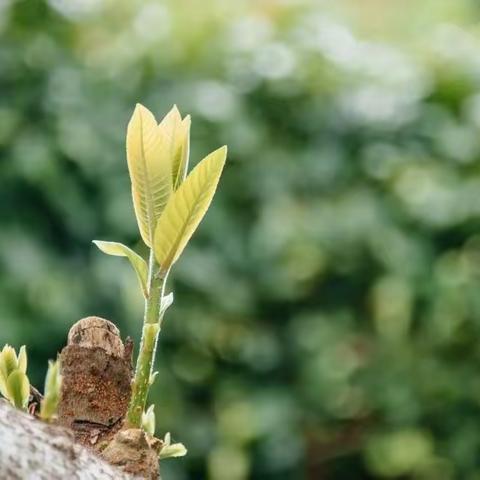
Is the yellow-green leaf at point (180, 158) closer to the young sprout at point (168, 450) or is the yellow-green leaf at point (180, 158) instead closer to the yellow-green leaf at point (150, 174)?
the yellow-green leaf at point (150, 174)

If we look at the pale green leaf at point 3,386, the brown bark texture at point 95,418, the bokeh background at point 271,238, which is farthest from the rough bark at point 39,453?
the bokeh background at point 271,238

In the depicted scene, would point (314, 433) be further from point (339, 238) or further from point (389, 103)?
point (389, 103)

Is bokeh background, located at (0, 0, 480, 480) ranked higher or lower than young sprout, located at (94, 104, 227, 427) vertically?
higher

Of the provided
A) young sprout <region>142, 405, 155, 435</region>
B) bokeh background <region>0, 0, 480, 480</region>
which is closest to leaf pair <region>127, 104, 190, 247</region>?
young sprout <region>142, 405, 155, 435</region>

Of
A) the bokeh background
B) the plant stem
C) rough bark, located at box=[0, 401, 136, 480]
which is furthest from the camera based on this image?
the bokeh background

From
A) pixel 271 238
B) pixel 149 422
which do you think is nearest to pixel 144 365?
pixel 149 422

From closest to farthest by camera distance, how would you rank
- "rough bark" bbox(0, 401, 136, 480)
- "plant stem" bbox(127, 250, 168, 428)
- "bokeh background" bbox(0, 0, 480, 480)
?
"rough bark" bbox(0, 401, 136, 480) < "plant stem" bbox(127, 250, 168, 428) < "bokeh background" bbox(0, 0, 480, 480)

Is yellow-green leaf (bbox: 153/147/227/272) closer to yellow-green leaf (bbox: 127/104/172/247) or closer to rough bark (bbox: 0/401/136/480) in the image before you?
yellow-green leaf (bbox: 127/104/172/247)
